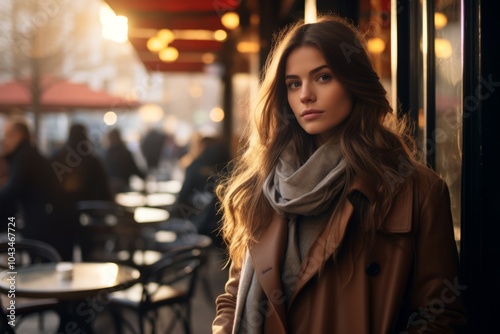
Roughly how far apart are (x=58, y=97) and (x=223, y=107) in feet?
12.8

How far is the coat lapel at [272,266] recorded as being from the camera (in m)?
1.87

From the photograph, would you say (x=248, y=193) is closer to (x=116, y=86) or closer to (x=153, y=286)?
(x=153, y=286)

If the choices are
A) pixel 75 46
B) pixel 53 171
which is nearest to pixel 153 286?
pixel 53 171

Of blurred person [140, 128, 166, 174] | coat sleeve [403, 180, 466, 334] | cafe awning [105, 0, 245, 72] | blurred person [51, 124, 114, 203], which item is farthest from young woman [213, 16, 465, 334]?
blurred person [140, 128, 166, 174]

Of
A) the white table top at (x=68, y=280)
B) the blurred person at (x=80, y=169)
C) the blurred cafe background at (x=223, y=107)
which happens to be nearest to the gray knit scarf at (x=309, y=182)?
the blurred cafe background at (x=223, y=107)

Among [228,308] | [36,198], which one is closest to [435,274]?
[228,308]

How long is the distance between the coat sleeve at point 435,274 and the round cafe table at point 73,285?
236 cm

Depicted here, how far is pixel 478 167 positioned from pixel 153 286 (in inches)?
128

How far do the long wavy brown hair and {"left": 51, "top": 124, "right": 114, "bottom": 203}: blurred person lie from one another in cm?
384

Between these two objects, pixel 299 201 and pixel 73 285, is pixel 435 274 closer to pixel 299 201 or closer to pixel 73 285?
pixel 299 201

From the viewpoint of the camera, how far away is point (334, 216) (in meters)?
1.85

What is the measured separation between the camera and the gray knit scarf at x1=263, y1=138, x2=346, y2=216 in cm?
186

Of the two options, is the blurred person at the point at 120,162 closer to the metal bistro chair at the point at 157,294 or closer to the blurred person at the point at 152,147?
the metal bistro chair at the point at 157,294

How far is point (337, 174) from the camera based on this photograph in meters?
1.87
